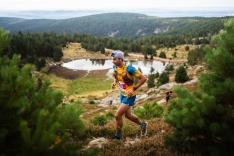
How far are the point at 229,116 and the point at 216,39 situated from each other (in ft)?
5.14

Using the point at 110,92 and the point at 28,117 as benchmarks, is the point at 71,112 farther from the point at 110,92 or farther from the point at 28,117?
the point at 110,92

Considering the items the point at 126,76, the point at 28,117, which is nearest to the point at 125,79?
the point at 126,76

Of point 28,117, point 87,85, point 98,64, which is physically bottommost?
point 87,85

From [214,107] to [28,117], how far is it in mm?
3171

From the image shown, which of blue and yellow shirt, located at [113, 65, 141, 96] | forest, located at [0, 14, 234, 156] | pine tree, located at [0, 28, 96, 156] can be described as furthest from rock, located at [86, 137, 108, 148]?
pine tree, located at [0, 28, 96, 156]

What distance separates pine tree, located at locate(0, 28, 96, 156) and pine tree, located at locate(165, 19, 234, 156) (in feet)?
6.47

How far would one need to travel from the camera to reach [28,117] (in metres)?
3.57

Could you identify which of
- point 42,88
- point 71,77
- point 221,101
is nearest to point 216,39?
point 221,101

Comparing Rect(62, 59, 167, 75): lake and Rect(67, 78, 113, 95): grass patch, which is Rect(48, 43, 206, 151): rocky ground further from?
Rect(67, 78, 113, 95): grass patch

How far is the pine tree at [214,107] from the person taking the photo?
3900 mm

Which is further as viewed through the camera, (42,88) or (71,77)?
(71,77)

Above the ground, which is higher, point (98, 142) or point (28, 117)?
point (28, 117)

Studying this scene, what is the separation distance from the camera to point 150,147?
6.77 metres

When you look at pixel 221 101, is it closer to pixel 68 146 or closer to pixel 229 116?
pixel 229 116
